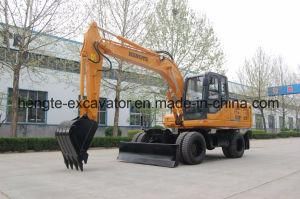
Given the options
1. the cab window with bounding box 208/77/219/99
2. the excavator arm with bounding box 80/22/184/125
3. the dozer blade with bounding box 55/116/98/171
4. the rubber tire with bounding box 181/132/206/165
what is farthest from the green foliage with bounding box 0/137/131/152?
the cab window with bounding box 208/77/219/99

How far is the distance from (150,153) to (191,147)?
1256 mm

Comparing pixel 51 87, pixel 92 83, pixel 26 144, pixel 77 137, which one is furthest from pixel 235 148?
pixel 51 87

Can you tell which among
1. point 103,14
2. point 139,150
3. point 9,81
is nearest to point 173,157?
point 139,150

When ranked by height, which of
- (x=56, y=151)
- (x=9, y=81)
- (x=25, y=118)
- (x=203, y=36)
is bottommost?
(x=56, y=151)

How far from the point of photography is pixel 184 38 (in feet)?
77.3

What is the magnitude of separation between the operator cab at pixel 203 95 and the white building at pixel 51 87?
8.55 meters

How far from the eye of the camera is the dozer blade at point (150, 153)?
10.3 meters

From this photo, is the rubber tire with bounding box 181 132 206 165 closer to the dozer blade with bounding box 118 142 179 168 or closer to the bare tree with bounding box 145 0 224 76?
the dozer blade with bounding box 118 142 179 168

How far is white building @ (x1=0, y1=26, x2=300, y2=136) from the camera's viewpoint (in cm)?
1941

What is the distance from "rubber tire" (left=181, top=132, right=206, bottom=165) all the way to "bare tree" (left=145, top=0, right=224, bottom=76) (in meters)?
12.4

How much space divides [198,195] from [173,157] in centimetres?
383

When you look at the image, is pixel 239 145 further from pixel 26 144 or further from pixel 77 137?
pixel 26 144

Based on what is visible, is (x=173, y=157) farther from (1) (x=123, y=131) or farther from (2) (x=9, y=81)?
(1) (x=123, y=131)

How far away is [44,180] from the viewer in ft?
26.0
